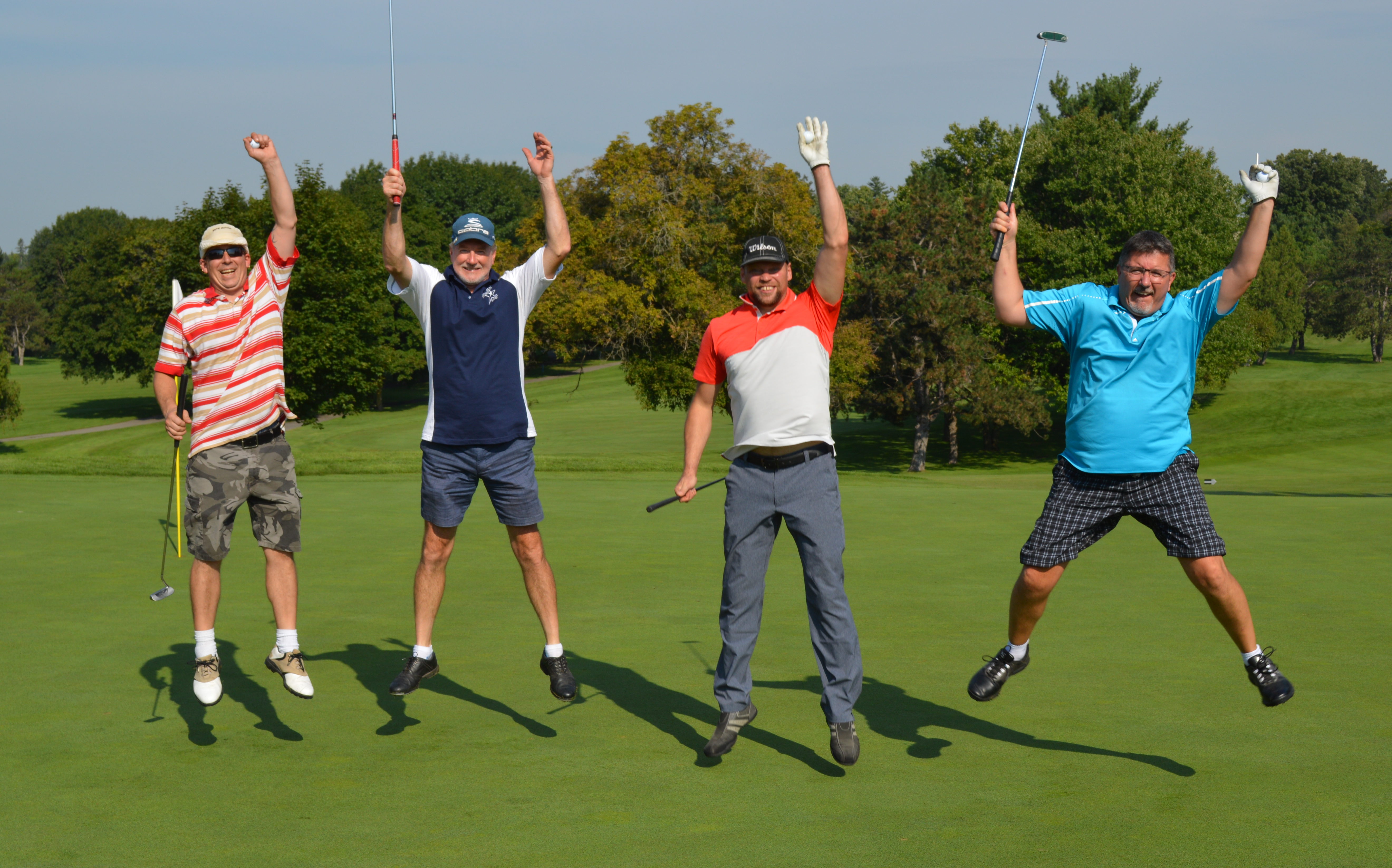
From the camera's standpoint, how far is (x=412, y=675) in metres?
5.54

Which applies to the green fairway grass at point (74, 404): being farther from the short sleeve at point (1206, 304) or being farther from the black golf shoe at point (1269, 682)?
the black golf shoe at point (1269, 682)

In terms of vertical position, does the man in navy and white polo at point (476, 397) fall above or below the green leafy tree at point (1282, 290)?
below

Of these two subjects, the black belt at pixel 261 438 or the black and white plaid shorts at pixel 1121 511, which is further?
the black belt at pixel 261 438

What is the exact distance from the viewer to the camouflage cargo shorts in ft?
17.7

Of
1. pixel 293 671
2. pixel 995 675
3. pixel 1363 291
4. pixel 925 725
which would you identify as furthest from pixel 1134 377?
pixel 1363 291

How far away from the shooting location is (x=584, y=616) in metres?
7.68

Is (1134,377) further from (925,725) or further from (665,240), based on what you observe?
(665,240)

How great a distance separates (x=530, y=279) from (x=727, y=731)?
2.42 metres

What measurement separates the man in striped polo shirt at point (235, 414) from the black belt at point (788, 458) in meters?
2.28

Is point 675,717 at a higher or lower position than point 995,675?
lower

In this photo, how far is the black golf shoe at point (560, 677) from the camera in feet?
18.0

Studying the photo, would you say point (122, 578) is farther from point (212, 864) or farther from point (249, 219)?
point (249, 219)

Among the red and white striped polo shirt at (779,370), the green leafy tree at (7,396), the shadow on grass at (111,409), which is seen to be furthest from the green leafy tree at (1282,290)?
the shadow on grass at (111,409)

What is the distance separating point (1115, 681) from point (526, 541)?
3.09 metres
